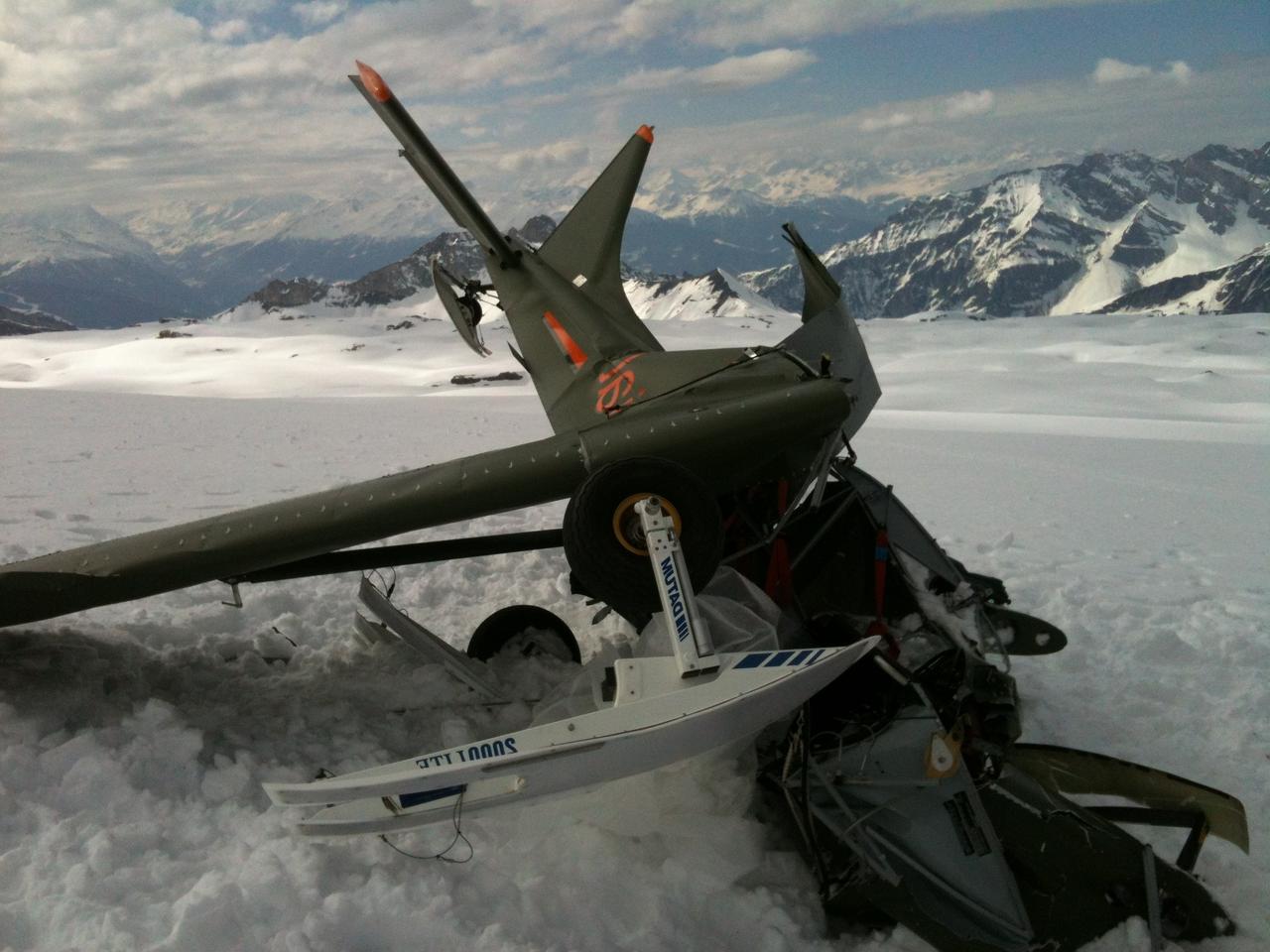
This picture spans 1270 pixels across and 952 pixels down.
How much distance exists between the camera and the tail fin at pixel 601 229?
36.3 ft

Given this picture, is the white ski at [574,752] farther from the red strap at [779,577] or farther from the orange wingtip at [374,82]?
the orange wingtip at [374,82]

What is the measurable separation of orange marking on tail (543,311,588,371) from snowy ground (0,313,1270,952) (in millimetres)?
2415

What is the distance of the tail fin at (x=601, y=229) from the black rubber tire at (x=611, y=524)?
6.30 meters

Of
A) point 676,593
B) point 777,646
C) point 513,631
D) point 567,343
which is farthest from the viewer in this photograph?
point 567,343

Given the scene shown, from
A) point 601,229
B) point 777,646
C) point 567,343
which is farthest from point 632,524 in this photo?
point 601,229

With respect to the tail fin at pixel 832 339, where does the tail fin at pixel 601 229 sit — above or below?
above

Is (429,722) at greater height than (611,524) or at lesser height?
lesser

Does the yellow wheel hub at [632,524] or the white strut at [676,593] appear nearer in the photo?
the white strut at [676,593]

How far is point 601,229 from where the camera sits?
445 inches

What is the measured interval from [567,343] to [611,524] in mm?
4964

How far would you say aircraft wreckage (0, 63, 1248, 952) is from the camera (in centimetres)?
426

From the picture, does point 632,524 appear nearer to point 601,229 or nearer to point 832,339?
point 832,339

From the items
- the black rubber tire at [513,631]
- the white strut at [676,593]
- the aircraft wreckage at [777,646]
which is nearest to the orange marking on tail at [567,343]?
the aircraft wreckage at [777,646]

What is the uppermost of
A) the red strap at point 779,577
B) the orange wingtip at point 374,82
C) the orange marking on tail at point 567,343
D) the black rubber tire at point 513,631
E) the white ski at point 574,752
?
the orange wingtip at point 374,82
